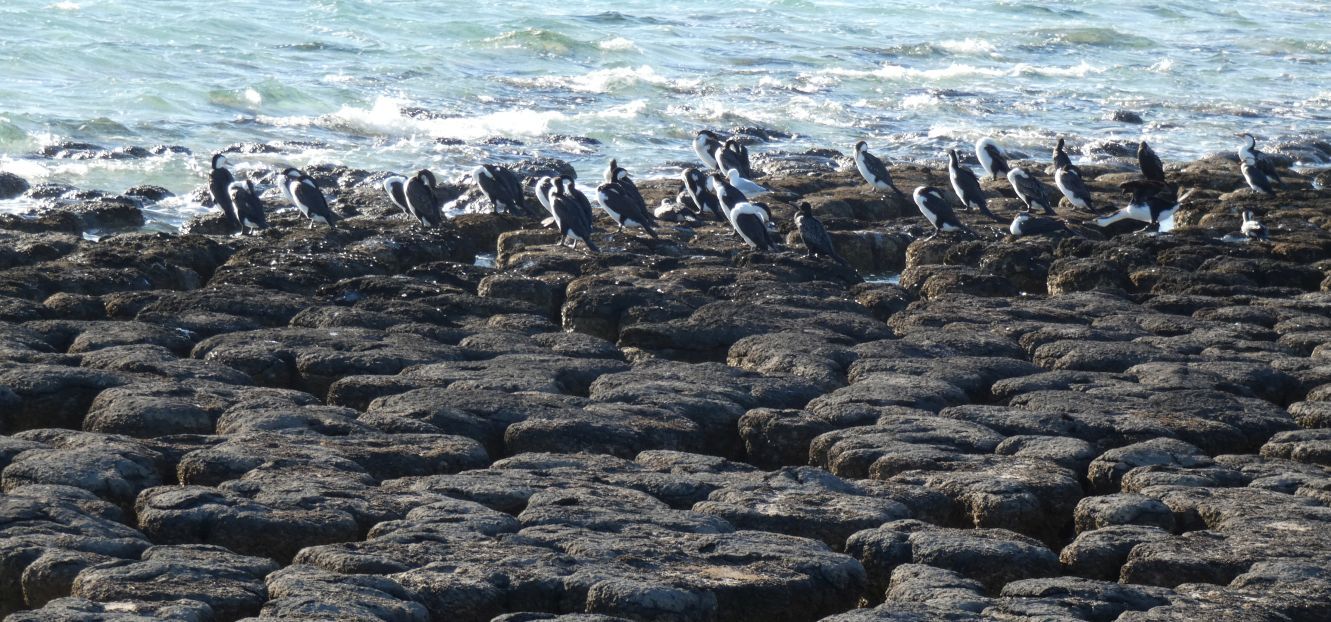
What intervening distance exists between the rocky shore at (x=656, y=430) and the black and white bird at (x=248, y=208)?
1235mm

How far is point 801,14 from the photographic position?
50.1 m

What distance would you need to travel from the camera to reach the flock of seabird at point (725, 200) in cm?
1605

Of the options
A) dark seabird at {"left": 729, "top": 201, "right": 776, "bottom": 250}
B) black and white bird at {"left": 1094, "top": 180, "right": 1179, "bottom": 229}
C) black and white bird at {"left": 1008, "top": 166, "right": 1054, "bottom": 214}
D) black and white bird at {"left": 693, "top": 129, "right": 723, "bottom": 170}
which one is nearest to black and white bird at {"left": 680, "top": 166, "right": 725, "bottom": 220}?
dark seabird at {"left": 729, "top": 201, "right": 776, "bottom": 250}

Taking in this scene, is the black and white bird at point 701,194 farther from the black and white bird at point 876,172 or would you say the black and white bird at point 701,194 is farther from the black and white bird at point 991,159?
the black and white bird at point 991,159

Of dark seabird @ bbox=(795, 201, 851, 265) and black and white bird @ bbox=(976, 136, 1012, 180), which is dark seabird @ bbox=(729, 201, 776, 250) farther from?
black and white bird @ bbox=(976, 136, 1012, 180)

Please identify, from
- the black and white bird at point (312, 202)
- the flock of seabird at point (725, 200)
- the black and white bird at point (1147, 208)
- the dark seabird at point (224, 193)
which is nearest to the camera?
the flock of seabird at point (725, 200)

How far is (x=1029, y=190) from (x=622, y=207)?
17.7ft

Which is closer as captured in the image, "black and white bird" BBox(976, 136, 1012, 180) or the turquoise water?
"black and white bird" BBox(976, 136, 1012, 180)

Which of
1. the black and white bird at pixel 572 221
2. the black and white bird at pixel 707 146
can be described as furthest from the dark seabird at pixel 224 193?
the black and white bird at pixel 707 146

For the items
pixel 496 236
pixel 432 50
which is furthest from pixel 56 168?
pixel 432 50

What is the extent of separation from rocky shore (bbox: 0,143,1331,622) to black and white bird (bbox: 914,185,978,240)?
970mm

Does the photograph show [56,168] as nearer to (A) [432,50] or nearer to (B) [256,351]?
(B) [256,351]

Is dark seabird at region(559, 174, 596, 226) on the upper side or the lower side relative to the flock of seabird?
upper

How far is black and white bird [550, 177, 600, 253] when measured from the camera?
15570mm
